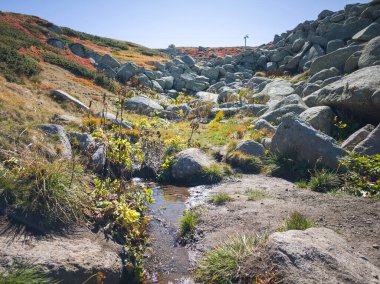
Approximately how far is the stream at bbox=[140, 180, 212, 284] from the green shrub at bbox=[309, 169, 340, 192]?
132 inches

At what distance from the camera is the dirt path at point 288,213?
5887 millimetres

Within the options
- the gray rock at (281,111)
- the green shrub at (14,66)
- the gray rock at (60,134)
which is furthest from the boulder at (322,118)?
the green shrub at (14,66)

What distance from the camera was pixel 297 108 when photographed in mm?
14266

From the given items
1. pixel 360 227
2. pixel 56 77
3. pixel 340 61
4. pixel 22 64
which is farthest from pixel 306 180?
pixel 56 77

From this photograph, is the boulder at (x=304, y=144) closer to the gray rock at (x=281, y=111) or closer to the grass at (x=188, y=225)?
the gray rock at (x=281, y=111)

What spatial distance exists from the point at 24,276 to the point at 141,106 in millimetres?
17684

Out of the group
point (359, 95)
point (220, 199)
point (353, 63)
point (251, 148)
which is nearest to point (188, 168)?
point (220, 199)

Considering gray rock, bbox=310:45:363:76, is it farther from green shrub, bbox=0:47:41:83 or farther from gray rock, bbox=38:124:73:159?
green shrub, bbox=0:47:41:83

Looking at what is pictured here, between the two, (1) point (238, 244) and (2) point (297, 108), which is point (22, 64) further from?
(1) point (238, 244)

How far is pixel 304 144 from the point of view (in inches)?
400

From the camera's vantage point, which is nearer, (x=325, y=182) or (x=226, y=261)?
(x=226, y=261)

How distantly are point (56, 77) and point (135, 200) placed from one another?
18456mm

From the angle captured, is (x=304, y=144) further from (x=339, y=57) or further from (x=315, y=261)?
(x=339, y=57)

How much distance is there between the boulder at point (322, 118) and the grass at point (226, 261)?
817 cm
